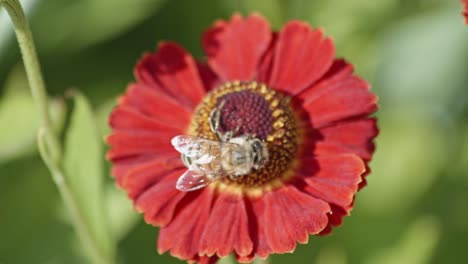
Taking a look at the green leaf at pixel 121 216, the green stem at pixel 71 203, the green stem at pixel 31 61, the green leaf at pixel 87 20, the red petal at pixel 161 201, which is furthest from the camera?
Result: the green leaf at pixel 87 20

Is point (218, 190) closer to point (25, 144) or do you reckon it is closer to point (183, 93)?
point (183, 93)

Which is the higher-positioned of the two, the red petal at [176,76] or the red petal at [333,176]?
the red petal at [176,76]

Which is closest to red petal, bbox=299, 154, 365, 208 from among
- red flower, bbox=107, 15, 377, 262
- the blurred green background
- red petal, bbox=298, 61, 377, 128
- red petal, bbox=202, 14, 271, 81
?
red flower, bbox=107, 15, 377, 262

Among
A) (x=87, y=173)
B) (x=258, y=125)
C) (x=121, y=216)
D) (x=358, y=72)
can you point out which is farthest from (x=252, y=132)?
(x=358, y=72)

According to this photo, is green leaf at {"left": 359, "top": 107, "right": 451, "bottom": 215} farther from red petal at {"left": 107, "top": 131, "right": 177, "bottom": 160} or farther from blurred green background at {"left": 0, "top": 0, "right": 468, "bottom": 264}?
red petal at {"left": 107, "top": 131, "right": 177, "bottom": 160}

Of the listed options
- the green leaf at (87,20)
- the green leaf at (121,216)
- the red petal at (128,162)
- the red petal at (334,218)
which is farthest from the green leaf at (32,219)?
the red petal at (334,218)

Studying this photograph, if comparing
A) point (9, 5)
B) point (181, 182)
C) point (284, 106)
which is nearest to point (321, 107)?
point (284, 106)

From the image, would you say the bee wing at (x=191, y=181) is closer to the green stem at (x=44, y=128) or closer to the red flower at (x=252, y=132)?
the red flower at (x=252, y=132)
